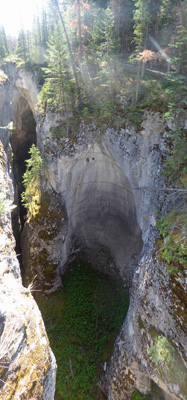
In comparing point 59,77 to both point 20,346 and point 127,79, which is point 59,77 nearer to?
point 127,79

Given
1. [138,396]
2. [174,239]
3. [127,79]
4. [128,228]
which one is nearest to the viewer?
[174,239]

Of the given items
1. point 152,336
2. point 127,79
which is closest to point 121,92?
point 127,79

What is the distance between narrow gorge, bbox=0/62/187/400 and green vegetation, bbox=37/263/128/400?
10 cm

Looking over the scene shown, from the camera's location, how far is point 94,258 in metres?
20.6

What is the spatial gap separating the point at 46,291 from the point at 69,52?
20.1 m

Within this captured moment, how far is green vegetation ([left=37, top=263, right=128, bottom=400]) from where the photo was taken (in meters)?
13.6

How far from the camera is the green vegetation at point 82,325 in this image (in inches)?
537

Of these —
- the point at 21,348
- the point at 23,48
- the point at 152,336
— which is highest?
the point at 23,48

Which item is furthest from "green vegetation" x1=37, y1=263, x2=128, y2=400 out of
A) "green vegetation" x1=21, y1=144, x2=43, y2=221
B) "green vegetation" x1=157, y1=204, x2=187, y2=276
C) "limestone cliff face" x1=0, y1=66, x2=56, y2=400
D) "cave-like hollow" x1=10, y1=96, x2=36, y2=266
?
"cave-like hollow" x1=10, y1=96, x2=36, y2=266

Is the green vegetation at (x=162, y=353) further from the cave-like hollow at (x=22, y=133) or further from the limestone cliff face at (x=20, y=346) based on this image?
the cave-like hollow at (x=22, y=133)

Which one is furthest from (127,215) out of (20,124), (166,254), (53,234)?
(20,124)

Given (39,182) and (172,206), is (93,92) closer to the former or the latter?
(39,182)

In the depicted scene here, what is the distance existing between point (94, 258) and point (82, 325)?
245 inches

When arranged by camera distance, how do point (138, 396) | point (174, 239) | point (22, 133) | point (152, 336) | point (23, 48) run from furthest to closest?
1. point (22, 133)
2. point (23, 48)
3. point (138, 396)
4. point (152, 336)
5. point (174, 239)
